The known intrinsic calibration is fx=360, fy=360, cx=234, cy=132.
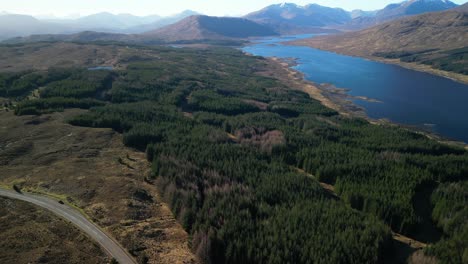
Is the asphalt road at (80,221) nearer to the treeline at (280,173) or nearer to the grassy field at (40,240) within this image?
the grassy field at (40,240)

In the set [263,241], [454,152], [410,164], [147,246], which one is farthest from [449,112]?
[147,246]

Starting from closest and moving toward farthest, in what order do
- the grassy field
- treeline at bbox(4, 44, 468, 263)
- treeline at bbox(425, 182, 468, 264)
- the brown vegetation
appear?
the grassy field, treeline at bbox(425, 182, 468, 264), treeline at bbox(4, 44, 468, 263), the brown vegetation

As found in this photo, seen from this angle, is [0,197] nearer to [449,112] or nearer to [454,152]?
[454,152]

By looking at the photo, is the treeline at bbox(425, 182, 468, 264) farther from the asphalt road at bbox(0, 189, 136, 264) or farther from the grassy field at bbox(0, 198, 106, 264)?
the grassy field at bbox(0, 198, 106, 264)

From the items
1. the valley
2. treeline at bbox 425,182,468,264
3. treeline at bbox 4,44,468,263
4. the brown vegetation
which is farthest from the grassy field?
treeline at bbox 425,182,468,264

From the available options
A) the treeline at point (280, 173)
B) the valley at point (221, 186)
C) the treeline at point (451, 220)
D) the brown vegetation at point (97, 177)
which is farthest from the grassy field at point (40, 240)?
the treeline at point (451, 220)
